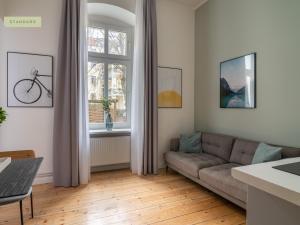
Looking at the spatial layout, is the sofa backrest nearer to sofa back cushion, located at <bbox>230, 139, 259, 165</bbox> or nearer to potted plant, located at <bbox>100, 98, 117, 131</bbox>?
sofa back cushion, located at <bbox>230, 139, 259, 165</bbox>

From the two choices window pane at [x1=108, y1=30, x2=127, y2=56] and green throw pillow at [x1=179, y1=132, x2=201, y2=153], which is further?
window pane at [x1=108, y1=30, x2=127, y2=56]

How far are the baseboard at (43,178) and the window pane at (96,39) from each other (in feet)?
7.63

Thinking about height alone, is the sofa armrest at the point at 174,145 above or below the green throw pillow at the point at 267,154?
below

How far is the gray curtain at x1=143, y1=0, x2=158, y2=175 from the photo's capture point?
352cm

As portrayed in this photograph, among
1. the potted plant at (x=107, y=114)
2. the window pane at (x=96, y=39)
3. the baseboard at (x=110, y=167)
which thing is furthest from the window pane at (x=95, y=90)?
the baseboard at (x=110, y=167)

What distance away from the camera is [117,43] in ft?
12.8

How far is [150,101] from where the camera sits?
3553 mm

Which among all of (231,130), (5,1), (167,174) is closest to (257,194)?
(231,130)

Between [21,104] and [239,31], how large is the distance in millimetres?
3602

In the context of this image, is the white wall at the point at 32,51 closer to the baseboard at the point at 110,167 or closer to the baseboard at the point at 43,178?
the baseboard at the point at 43,178

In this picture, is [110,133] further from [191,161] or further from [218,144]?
[218,144]

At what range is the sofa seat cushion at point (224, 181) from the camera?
2.09 m

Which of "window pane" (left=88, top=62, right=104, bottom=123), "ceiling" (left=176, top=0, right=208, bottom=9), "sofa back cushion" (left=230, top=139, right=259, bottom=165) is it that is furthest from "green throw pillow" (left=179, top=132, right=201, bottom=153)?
"ceiling" (left=176, top=0, right=208, bottom=9)

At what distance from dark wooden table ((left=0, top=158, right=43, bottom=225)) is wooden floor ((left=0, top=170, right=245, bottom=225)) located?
85cm
